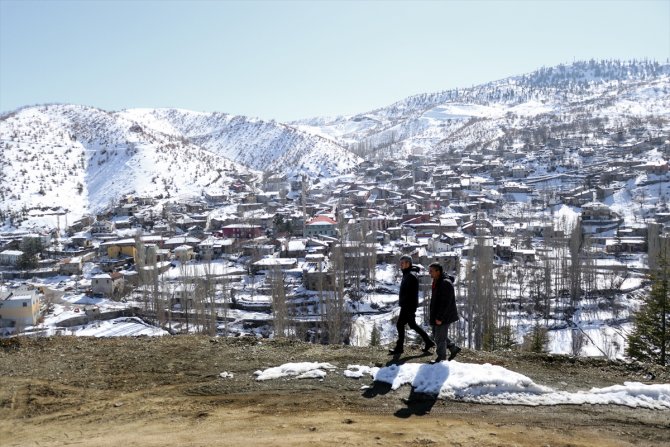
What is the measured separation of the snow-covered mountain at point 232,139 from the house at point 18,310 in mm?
27029

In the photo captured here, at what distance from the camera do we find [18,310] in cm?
1898

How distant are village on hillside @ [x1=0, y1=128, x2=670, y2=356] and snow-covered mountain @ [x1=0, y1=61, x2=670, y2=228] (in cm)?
824

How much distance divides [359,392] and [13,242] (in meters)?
34.9

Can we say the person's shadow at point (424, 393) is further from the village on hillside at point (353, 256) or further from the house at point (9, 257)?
the house at point (9, 257)

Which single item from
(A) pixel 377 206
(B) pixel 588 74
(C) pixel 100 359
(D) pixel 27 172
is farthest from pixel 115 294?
(B) pixel 588 74

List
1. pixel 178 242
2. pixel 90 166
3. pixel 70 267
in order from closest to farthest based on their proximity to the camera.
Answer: pixel 70 267 → pixel 178 242 → pixel 90 166

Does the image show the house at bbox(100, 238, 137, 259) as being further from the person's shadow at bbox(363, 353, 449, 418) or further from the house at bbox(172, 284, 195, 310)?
the person's shadow at bbox(363, 353, 449, 418)

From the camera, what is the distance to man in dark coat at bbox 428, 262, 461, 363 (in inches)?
185

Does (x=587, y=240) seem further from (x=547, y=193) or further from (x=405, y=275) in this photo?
(x=405, y=275)

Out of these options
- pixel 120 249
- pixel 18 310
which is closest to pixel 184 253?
pixel 120 249

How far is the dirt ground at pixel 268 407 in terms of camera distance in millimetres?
3518

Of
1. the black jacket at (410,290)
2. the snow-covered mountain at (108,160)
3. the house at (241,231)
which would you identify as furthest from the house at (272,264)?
the snow-covered mountain at (108,160)

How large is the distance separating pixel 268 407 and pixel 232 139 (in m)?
97.8

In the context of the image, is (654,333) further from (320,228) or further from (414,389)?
(320,228)
